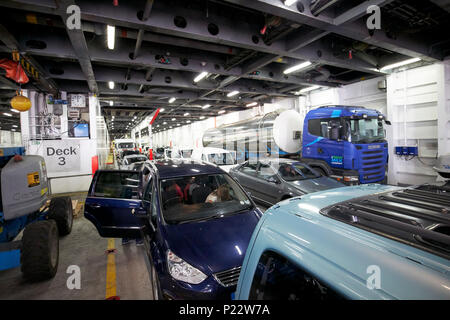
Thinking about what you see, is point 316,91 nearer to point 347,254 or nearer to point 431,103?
point 431,103

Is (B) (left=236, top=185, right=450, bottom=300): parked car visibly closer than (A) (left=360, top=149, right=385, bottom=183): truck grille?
Yes

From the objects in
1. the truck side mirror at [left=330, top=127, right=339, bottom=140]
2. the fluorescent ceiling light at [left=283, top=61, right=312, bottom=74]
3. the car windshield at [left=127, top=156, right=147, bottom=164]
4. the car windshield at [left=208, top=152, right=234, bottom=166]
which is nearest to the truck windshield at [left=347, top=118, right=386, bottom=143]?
the truck side mirror at [left=330, top=127, right=339, bottom=140]

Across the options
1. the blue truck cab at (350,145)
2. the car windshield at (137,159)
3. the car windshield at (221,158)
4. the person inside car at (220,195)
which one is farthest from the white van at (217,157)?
the person inside car at (220,195)

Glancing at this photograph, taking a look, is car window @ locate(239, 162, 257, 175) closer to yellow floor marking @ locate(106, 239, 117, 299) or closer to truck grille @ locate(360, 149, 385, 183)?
truck grille @ locate(360, 149, 385, 183)

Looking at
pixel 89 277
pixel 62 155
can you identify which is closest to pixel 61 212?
pixel 89 277

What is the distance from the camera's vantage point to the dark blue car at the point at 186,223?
225cm

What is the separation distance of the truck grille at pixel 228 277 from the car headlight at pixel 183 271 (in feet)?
0.46

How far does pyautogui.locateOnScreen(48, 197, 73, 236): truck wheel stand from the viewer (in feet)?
15.5

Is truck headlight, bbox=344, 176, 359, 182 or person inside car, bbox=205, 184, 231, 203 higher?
person inside car, bbox=205, 184, 231, 203

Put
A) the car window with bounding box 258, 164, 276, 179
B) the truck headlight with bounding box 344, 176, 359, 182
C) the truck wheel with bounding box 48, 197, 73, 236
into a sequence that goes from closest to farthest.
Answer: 1. the truck wheel with bounding box 48, 197, 73, 236
2. the car window with bounding box 258, 164, 276, 179
3. the truck headlight with bounding box 344, 176, 359, 182

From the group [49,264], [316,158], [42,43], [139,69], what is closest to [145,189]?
[49,264]

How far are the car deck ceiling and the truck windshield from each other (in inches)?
79.7

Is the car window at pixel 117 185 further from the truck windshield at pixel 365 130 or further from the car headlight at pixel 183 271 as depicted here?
the truck windshield at pixel 365 130

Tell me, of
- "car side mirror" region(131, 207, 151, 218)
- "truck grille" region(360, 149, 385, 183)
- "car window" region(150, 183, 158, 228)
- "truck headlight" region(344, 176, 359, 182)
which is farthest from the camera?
"truck grille" region(360, 149, 385, 183)
